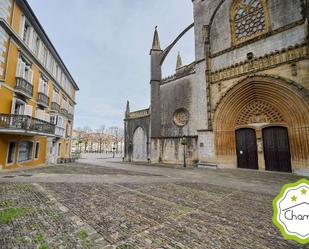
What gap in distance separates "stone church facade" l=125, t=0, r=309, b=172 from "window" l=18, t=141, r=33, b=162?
12.1 m

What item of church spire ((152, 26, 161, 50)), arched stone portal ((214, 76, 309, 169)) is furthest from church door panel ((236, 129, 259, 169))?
church spire ((152, 26, 161, 50))

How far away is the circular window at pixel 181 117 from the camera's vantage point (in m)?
18.2

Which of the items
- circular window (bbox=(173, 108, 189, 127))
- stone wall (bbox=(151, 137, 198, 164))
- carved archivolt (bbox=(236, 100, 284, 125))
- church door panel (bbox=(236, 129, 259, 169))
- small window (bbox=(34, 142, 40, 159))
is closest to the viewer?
carved archivolt (bbox=(236, 100, 284, 125))

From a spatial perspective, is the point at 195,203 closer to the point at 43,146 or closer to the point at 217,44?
the point at 217,44

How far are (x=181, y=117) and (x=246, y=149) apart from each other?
8.06 metres

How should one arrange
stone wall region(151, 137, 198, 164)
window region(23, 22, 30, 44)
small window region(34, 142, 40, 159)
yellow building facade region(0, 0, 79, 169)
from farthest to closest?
stone wall region(151, 137, 198, 164) → small window region(34, 142, 40, 159) → window region(23, 22, 30, 44) → yellow building facade region(0, 0, 79, 169)

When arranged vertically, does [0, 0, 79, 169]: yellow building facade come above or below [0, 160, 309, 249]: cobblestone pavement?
above

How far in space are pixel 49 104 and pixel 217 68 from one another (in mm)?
17697

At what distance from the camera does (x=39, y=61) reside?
1338 centimetres

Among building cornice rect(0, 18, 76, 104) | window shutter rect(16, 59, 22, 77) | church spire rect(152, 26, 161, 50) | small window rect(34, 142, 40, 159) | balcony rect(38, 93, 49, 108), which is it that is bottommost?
small window rect(34, 142, 40, 159)

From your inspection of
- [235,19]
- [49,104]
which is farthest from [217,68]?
[49,104]

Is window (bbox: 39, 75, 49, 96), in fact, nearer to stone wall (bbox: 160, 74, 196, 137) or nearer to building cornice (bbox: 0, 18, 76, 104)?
building cornice (bbox: 0, 18, 76, 104)

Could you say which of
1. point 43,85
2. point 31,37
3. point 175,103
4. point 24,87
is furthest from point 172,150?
point 31,37

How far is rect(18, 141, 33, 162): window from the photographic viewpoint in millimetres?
11928
